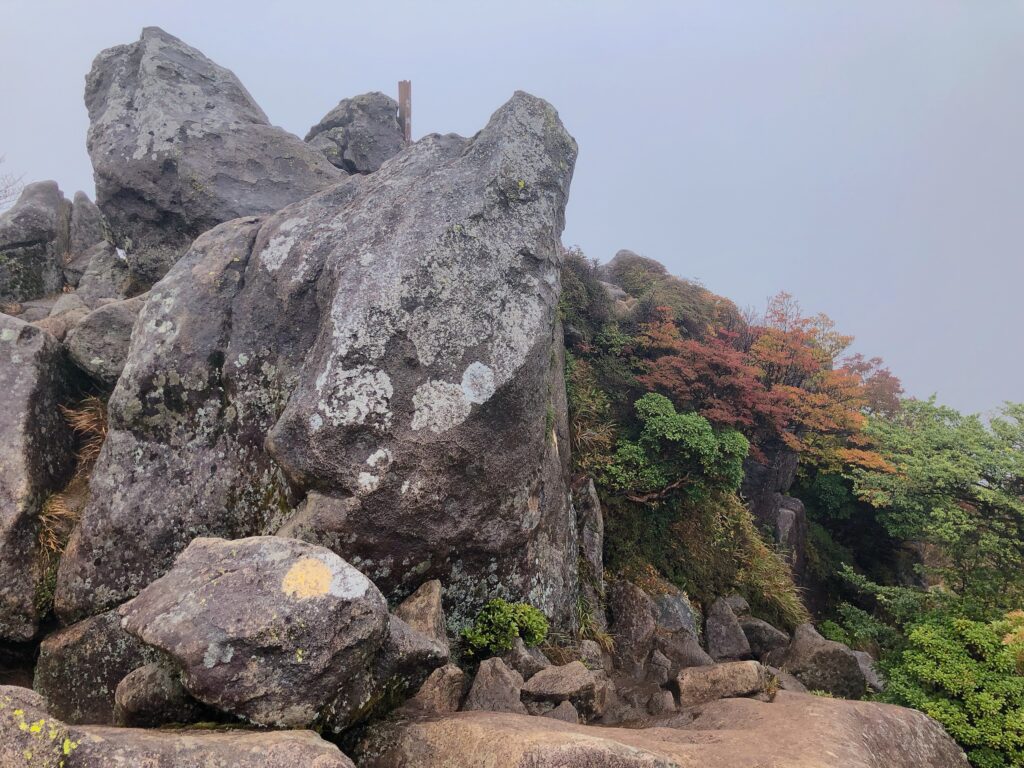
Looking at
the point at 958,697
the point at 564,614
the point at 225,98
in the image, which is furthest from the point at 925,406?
the point at 225,98

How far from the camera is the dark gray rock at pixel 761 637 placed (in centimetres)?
1147

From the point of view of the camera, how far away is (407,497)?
266 inches

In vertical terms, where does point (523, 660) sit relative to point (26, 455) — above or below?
below

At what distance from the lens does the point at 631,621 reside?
398 inches

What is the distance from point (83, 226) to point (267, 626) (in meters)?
17.8

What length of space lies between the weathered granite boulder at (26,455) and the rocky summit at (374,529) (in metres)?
0.03

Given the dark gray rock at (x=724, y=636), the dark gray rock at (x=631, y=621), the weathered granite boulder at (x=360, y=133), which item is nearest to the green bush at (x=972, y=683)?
the dark gray rock at (x=724, y=636)

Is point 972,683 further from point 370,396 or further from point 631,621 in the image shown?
point 370,396

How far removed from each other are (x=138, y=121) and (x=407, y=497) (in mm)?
11990

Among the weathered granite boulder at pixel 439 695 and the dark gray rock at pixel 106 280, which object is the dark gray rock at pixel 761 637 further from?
the dark gray rock at pixel 106 280

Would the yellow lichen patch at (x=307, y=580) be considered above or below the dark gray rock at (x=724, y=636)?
above

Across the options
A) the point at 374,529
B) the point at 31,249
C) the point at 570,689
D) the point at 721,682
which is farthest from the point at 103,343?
the point at 721,682

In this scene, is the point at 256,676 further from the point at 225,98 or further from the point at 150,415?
the point at 225,98

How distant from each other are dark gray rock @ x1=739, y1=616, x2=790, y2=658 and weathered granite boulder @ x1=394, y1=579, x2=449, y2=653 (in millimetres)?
7748
